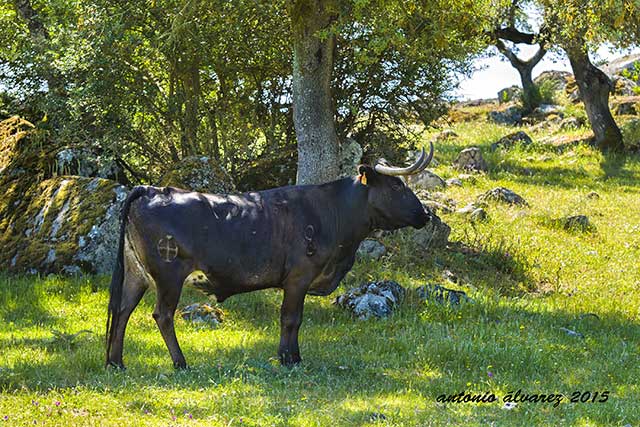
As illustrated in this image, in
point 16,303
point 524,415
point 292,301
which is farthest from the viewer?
point 16,303

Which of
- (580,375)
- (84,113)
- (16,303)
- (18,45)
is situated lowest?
(580,375)

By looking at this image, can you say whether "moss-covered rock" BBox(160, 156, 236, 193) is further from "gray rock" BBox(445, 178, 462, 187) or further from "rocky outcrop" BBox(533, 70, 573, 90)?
"rocky outcrop" BBox(533, 70, 573, 90)

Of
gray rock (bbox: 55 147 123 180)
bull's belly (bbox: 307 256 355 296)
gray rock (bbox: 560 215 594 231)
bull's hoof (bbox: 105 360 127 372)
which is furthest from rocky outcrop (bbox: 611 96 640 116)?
bull's hoof (bbox: 105 360 127 372)

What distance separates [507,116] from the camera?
37594mm

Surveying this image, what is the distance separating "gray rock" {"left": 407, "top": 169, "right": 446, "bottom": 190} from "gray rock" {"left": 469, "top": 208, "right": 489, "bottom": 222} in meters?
3.66

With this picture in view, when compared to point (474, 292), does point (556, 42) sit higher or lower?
higher

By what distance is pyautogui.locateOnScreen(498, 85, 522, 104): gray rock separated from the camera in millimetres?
41969

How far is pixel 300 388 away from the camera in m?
9.39

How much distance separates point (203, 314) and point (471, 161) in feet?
51.5

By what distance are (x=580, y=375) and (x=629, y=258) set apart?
326 inches

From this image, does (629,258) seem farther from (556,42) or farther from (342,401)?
(342,401)

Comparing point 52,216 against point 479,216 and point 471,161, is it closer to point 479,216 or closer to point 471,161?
point 479,216

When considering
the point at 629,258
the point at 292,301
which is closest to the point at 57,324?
the point at 292,301

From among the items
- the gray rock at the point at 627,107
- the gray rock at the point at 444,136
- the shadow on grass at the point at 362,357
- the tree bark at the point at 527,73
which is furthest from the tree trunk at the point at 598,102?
the shadow on grass at the point at 362,357
